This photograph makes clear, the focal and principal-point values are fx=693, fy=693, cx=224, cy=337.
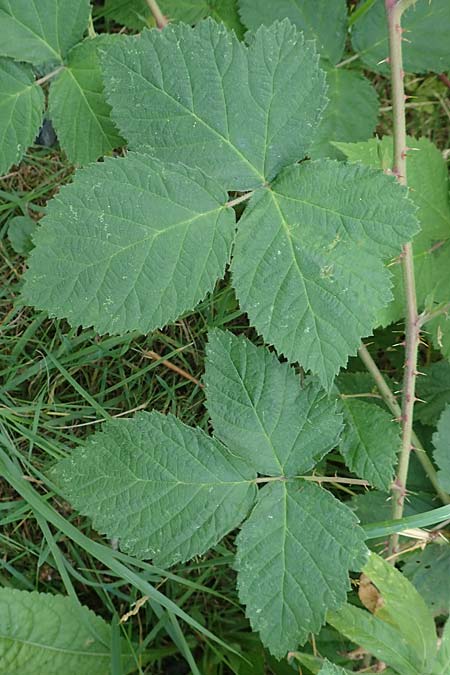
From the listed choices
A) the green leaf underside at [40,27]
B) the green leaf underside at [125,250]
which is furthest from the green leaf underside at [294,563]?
the green leaf underside at [40,27]

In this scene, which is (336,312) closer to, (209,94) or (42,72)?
(209,94)

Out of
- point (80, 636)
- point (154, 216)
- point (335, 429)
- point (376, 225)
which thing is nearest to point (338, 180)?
point (376, 225)

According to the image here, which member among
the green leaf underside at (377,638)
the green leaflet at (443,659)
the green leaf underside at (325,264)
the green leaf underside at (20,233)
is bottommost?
the green leaflet at (443,659)

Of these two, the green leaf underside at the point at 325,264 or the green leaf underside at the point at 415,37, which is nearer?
the green leaf underside at the point at 325,264

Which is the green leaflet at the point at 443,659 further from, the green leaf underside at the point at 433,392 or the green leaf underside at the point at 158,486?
the green leaf underside at the point at 433,392

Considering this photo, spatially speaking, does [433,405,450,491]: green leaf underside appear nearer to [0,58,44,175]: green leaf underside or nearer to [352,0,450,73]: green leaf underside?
[352,0,450,73]: green leaf underside

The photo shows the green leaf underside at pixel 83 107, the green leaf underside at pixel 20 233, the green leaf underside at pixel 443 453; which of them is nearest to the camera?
the green leaf underside at pixel 83 107

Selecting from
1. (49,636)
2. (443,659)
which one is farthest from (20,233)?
(443,659)

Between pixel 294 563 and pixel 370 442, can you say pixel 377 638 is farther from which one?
pixel 370 442
